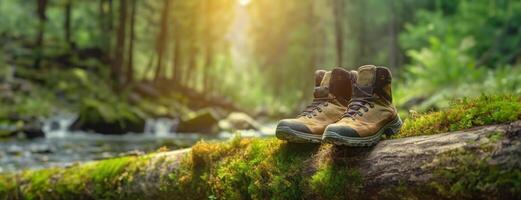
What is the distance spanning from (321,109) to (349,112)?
1.06ft

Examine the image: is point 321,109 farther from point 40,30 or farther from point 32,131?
point 40,30

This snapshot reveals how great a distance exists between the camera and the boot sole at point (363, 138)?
3170 mm

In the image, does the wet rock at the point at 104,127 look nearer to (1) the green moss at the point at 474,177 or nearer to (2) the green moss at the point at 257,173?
(2) the green moss at the point at 257,173

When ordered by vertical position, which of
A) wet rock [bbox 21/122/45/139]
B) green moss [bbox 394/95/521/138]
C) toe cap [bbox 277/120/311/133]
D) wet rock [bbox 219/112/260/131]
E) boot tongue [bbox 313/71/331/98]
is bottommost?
wet rock [bbox 219/112/260/131]

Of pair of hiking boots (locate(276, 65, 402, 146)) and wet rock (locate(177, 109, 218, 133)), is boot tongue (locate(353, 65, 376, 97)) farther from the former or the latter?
wet rock (locate(177, 109, 218, 133))

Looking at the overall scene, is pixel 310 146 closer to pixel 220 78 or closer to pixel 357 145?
pixel 357 145

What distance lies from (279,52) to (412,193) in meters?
58.8

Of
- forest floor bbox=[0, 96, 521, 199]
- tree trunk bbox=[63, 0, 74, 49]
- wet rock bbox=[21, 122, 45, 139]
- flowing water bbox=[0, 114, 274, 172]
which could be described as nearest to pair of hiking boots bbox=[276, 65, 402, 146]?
forest floor bbox=[0, 96, 521, 199]

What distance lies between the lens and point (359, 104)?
3568 mm

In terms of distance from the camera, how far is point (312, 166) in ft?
11.4

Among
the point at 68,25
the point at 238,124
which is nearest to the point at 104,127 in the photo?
the point at 238,124

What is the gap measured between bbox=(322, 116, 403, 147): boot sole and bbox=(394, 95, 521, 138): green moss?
66mm

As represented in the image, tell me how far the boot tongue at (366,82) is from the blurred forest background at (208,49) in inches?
377

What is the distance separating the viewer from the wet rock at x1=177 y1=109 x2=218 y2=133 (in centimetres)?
2217
